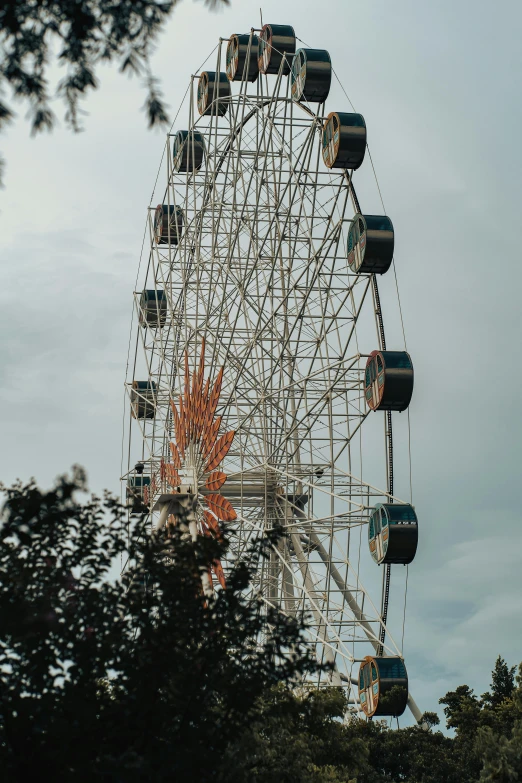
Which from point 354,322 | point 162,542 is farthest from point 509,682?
point 162,542

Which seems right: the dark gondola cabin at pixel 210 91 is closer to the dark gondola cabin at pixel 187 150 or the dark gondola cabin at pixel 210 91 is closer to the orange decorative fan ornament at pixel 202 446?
the dark gondola cabin at pixel 187 150

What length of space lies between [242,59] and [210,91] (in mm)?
2638

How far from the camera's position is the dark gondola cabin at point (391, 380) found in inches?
964

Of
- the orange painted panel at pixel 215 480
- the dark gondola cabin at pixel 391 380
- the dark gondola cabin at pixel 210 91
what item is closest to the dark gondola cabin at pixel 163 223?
the dark gondola cabin at pixel 210 91

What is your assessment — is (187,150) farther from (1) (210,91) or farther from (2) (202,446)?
(2) (202,446)

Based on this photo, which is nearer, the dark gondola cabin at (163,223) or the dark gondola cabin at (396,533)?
the dark gondola cabin at (396,533)

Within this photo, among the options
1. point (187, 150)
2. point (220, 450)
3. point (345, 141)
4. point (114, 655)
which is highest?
point (187, 150)

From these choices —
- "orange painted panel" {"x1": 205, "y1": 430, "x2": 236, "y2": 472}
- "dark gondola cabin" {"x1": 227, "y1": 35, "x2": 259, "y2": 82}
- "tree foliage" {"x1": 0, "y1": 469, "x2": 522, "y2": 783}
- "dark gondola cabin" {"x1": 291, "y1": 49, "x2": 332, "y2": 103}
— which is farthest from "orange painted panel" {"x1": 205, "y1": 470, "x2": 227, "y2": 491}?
"tree foliage" {"x1": 0, "y1": 469, "x2": 522, "y2": 783}

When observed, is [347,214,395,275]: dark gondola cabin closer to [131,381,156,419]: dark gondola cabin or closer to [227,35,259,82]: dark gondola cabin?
[227,35,259,82]: dark gondola cabin

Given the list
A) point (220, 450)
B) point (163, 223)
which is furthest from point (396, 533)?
point (163, 223)

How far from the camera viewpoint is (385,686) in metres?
24.0

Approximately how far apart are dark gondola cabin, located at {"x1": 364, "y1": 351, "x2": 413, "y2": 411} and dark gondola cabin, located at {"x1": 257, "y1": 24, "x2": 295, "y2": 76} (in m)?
9.52

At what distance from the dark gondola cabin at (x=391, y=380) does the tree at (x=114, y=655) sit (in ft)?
45.4

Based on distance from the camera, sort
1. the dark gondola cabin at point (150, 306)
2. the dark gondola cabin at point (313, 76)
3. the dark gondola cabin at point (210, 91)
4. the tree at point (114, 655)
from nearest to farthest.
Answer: the tree at point (114, 655) < the dark gondola cabin at point (313, 76) < the dark gondola cabin at point (210, 91) < the dark gondola cabin at point (150, 306)
